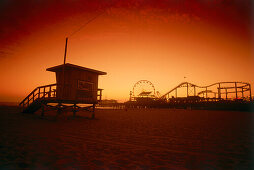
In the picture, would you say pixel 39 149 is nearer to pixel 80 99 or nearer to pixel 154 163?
pixel 154 163

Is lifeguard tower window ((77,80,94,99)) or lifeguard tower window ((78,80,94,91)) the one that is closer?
lifeguard tower window ((78,80,94,91))

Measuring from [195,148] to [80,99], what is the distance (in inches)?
459

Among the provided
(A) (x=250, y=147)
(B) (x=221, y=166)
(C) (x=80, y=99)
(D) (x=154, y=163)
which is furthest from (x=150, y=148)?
(C) (x=80, y=99)

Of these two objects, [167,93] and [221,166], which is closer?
[221,166]

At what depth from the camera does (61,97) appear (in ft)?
46.6

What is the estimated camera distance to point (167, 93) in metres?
71.4

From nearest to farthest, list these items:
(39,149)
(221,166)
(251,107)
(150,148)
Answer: (221,166) → (39,149) → (150,148) → (251,107)

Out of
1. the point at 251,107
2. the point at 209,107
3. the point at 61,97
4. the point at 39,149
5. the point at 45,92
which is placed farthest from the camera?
the point at 209,107

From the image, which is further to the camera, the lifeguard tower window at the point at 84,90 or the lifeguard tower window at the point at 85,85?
the lifeguard tower window at the point at 84,90

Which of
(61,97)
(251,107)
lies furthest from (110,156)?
(251,107)

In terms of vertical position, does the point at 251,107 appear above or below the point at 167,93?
below

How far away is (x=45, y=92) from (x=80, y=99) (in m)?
3.39

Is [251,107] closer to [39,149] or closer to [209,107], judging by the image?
[209,107]

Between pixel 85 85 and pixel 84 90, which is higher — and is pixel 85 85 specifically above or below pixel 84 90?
above
